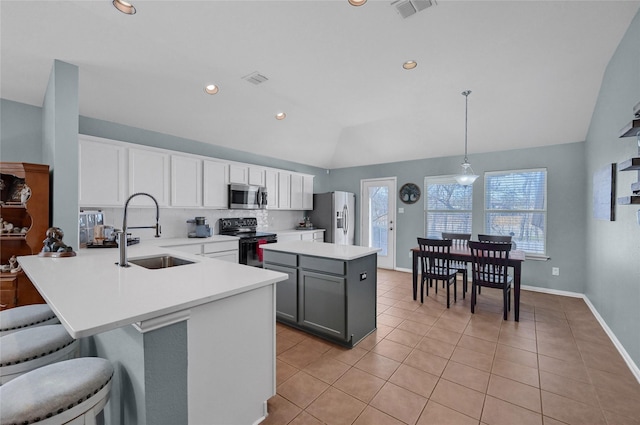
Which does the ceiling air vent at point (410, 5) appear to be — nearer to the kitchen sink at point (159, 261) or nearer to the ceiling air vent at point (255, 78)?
the ceiling air vent at point (255, 78)

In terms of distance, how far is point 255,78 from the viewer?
131 inches

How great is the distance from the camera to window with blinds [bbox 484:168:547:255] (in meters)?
4.48

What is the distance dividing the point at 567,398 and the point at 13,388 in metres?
3.13

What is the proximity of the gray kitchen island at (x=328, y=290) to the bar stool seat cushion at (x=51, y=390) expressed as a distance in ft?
5.87

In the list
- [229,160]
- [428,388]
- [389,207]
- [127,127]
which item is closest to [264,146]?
[229,160]

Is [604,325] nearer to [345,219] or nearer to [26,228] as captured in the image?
[345,219]

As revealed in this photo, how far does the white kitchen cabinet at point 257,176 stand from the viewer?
489 cm

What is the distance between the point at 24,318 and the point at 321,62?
10.5 feet

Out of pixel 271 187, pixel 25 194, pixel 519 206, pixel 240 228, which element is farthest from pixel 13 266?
pixel 519 206

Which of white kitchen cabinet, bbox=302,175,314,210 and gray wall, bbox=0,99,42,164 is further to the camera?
white kitchen cabinet, bbox=302,175,314,210

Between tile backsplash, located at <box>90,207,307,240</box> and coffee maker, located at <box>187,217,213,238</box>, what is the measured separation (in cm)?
9

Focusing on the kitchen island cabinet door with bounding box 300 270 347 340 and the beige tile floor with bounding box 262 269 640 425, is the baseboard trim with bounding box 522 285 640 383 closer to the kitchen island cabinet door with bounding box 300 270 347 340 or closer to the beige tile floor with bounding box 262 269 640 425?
the beige tile floor with bounding box 262 269 640 425

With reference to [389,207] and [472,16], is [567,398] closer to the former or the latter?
[472,16]

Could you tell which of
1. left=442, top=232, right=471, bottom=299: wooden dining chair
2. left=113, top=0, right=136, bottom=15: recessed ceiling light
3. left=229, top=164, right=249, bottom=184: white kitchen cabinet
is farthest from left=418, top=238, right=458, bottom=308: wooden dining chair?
left=113, top=0, right=136, bottom=15: recessed ceiling light
